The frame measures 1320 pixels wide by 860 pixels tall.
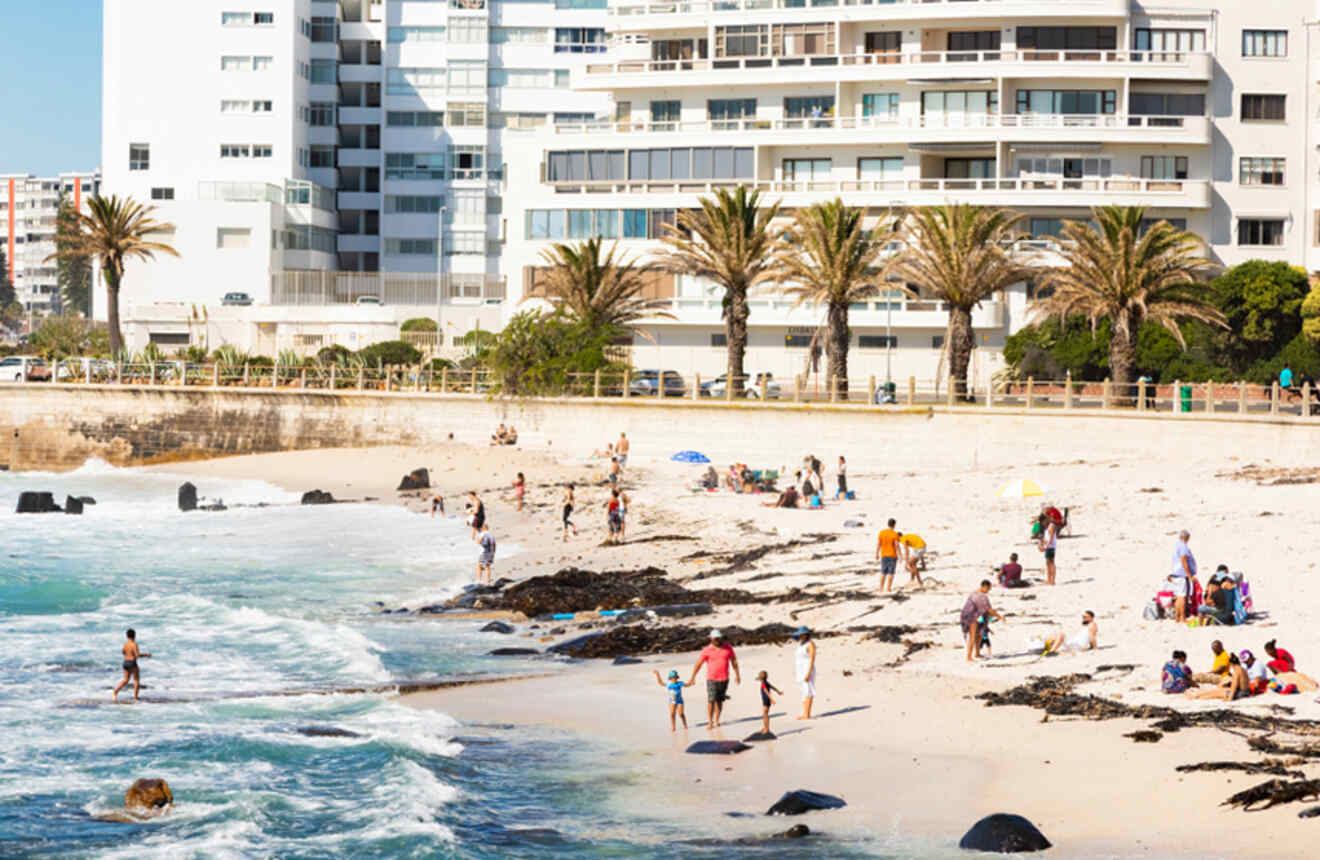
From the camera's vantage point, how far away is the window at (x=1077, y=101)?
6681 centimetres

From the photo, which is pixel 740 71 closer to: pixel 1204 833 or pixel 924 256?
pixel 924 256

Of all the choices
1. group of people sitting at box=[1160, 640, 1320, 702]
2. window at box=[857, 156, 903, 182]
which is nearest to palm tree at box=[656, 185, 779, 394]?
window at box=[857, 156, 903, 182]

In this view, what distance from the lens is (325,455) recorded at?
194 ft

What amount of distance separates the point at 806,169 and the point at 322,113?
144 ft

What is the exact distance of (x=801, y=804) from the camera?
16891mm

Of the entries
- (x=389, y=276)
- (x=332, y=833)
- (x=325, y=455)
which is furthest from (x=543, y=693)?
(x=389, y=276)

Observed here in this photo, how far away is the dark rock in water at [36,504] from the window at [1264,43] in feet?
171

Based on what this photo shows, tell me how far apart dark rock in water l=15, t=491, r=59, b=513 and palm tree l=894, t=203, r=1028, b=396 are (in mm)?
30599

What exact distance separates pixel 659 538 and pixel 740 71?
37.5 meters

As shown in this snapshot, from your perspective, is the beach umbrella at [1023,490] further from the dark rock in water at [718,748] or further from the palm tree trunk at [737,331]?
the palm tree trunk at [737,331]

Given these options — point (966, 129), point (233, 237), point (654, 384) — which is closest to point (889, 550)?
point (654, 384)

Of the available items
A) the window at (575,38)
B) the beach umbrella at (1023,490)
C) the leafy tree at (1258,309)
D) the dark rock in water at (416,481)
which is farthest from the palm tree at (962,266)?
the window at (575,38)

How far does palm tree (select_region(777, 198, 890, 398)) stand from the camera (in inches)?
2071

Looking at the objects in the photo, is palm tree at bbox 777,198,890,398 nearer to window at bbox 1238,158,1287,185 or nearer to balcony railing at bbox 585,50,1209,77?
balcony railing at bbox 585,50,1209,77
